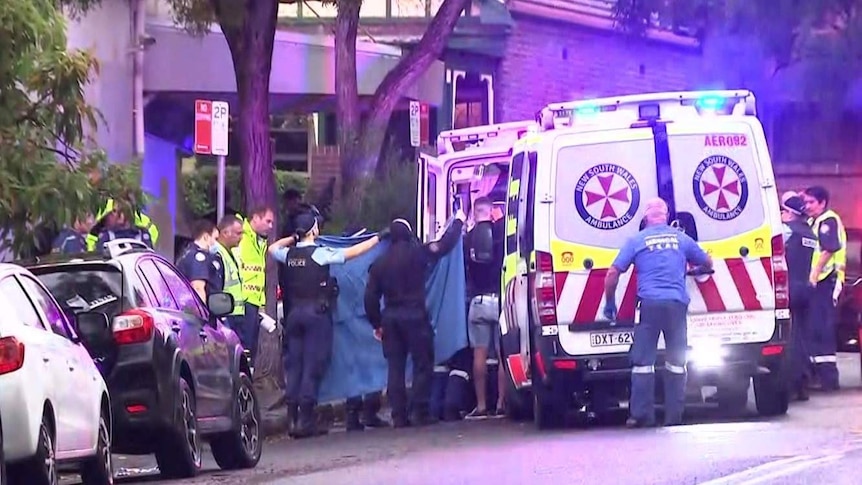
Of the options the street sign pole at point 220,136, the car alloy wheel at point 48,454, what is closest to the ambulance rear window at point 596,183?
the street sign pole at point 220,136

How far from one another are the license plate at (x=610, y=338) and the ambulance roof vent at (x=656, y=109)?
5.33 feet

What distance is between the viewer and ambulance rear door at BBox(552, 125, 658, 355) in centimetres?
1480

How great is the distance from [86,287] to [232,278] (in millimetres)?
4415

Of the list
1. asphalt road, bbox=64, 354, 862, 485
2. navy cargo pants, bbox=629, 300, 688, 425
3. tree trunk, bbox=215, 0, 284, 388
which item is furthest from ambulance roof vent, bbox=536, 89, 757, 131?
tree trunk, bbox=215, 0, 284, 388

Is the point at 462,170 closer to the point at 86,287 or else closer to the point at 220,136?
the point at 220,136

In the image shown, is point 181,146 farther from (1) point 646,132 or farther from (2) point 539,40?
(1) point 646,132

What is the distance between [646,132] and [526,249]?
4.23 feet

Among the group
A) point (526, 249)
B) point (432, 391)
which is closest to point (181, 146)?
point (432, 391)

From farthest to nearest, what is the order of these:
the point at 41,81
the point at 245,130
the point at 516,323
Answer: the point at 245,130
the point at 516,323
the point at 41,81

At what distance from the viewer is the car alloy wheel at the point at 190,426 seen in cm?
1234

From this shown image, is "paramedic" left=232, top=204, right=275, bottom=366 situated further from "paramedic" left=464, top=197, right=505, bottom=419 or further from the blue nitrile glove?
the blue nitrile glove

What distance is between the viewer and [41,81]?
12.3 meters

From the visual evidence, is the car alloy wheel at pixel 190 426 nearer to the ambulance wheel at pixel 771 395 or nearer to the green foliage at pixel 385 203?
the ambulance wheel at pixel 771 395

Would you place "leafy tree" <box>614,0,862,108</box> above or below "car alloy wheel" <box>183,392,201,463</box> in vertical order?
above
